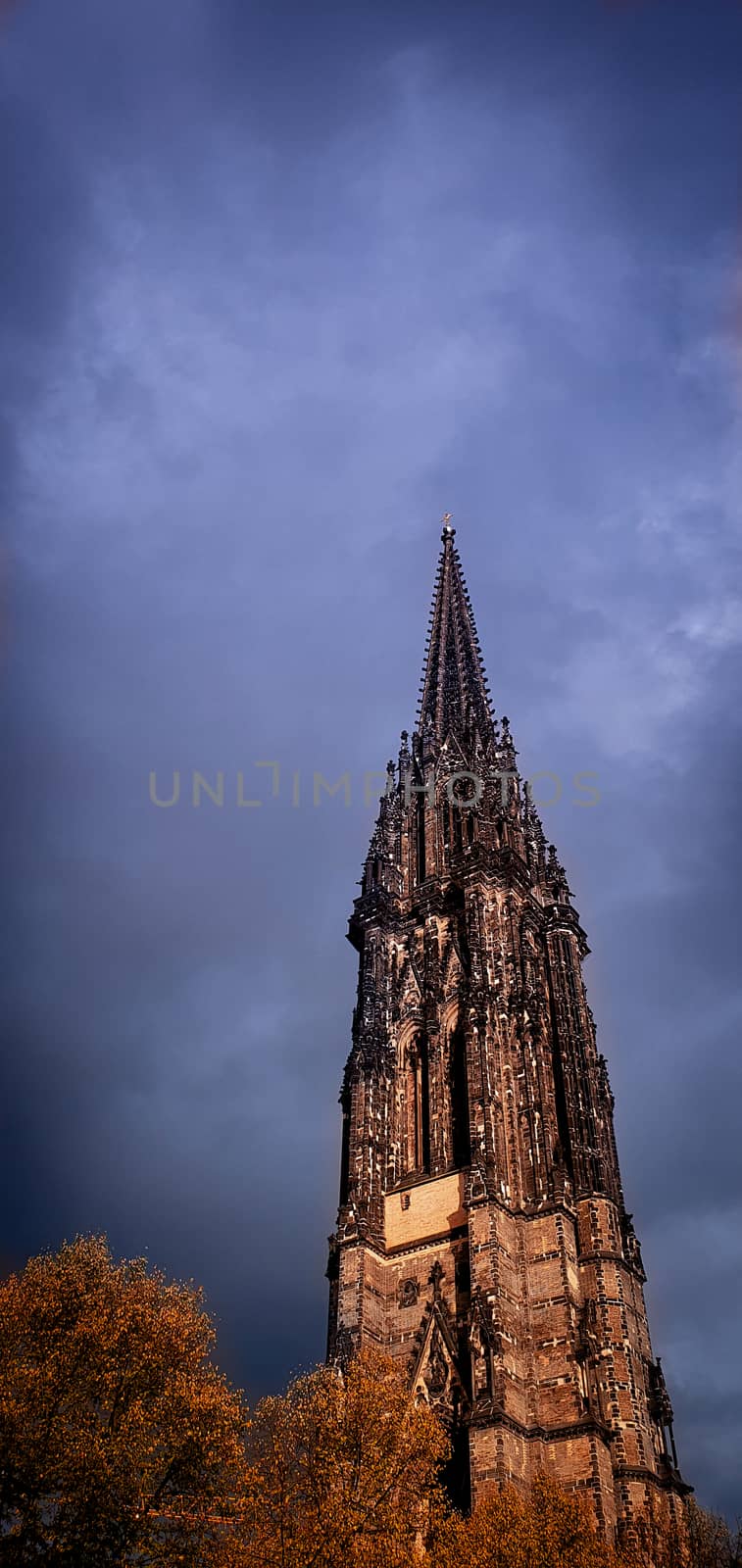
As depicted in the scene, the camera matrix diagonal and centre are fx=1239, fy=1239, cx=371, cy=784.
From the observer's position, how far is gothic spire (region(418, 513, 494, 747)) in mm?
67062

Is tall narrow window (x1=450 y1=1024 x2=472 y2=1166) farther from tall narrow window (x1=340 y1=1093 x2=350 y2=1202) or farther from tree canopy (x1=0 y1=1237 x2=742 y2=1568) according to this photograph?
tree canopy (x1=0 y1=1237 x2=742 y2=1568)

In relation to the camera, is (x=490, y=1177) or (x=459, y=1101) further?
(x=459, y=1101)

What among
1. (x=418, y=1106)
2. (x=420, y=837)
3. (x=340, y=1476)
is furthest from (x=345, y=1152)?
(x=340, y=1476)

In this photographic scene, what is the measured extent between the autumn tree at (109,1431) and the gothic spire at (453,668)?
39.5 m

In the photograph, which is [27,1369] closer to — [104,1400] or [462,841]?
[104,1400]

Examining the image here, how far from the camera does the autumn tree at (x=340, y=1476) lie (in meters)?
25.1

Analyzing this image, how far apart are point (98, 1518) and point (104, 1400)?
386 centimetres

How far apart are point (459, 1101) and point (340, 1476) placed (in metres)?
19.6

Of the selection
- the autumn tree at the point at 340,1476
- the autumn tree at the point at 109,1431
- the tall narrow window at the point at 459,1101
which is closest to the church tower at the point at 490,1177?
the tall narrow window at the point at 459,1101

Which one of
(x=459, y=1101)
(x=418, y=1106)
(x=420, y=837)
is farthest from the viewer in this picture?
(x=420, y=837)

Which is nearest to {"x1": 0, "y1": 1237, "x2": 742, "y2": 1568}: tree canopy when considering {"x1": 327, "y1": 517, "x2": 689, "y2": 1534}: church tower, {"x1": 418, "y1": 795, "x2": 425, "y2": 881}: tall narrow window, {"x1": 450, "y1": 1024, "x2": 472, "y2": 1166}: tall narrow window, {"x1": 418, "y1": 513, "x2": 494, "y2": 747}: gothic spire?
{"x1": 327, "y1": 517, "x2": 689, "y2": 1534}: church tower

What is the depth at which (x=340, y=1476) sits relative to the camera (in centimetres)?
2767

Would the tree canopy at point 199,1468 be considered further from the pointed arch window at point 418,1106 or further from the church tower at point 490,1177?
the pointed arch window at point 418,1106

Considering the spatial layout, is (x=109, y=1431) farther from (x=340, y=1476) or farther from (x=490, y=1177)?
(x=490, y=1177)
